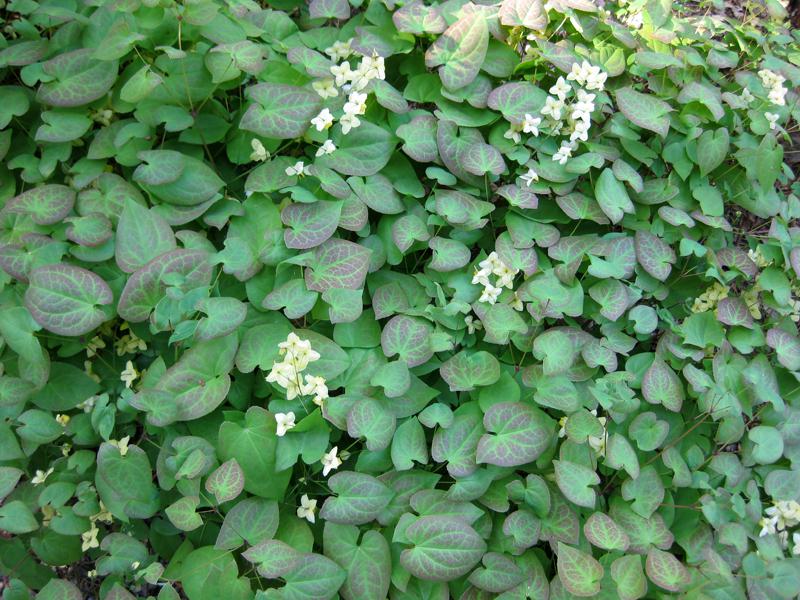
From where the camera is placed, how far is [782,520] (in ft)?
7.02

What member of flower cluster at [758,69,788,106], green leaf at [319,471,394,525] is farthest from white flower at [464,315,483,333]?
flower cluster at [758,69,788,106]

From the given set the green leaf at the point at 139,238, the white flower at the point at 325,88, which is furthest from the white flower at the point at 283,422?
the white flower at the point at 325,88

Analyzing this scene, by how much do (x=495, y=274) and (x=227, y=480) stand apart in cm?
116

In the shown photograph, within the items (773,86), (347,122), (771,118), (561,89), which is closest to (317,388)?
(347,122)

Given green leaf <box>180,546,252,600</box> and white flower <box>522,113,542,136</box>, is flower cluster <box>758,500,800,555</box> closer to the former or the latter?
white flower <box>522,113,542,136</box>

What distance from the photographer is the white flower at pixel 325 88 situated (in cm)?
229

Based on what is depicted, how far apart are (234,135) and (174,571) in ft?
4.97

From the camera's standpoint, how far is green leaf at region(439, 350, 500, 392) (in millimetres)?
2117

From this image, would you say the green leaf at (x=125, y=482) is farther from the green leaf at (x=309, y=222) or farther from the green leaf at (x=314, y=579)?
the green leaf at (x=309, y=222)

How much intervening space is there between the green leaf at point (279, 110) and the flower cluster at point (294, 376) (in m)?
0.76

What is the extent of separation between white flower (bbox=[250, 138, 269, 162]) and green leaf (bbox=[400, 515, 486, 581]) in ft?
4.51

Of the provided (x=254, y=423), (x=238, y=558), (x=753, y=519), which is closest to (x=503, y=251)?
(x=254, y=423)

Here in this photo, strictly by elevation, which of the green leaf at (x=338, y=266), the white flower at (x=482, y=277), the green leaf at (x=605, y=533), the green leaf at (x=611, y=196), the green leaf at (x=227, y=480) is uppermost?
the green leaf at (x=611, y=196)

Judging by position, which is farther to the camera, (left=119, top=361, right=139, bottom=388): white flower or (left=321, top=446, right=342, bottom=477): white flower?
(left=119, top=361, right=139, bottom=388): white flower
